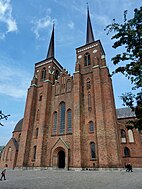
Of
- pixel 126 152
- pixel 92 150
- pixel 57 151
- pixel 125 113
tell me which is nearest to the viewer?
pixel 92 150

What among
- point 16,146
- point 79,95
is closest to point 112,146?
point 79,95

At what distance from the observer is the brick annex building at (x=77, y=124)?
1970 centimetres

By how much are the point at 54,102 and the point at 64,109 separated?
2.80m

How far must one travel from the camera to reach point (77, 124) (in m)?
21.2

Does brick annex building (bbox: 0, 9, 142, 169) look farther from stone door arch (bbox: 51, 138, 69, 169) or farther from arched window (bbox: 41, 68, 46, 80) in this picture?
arched window (bbox: 41, 68, 46, 80)

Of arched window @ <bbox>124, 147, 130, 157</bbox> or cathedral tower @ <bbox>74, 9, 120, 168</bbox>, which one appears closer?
cathedral tower @ <bbox>74, 9, 120, 168</bbox>

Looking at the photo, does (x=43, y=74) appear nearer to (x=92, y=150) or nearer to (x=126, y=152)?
(x=92, y=150)

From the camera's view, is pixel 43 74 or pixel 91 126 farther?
pixel 43 74

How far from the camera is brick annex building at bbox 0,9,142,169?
64.6 feet

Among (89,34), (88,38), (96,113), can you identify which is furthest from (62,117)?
(89,34)

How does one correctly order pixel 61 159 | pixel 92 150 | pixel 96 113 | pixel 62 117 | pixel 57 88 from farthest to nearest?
pixel 57 88 < pixel 62 117 < pixel 61 159 < pixel 96 113 < pixel 92 150

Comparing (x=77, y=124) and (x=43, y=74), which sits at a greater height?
(x=43, y=74)

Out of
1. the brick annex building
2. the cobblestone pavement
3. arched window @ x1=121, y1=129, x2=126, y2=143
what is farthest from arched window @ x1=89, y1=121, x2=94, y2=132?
arched window @ x1=121, y1=129, x2=126, y2=143

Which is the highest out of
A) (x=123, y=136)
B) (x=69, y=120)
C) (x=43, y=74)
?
(x=43, y=74)
